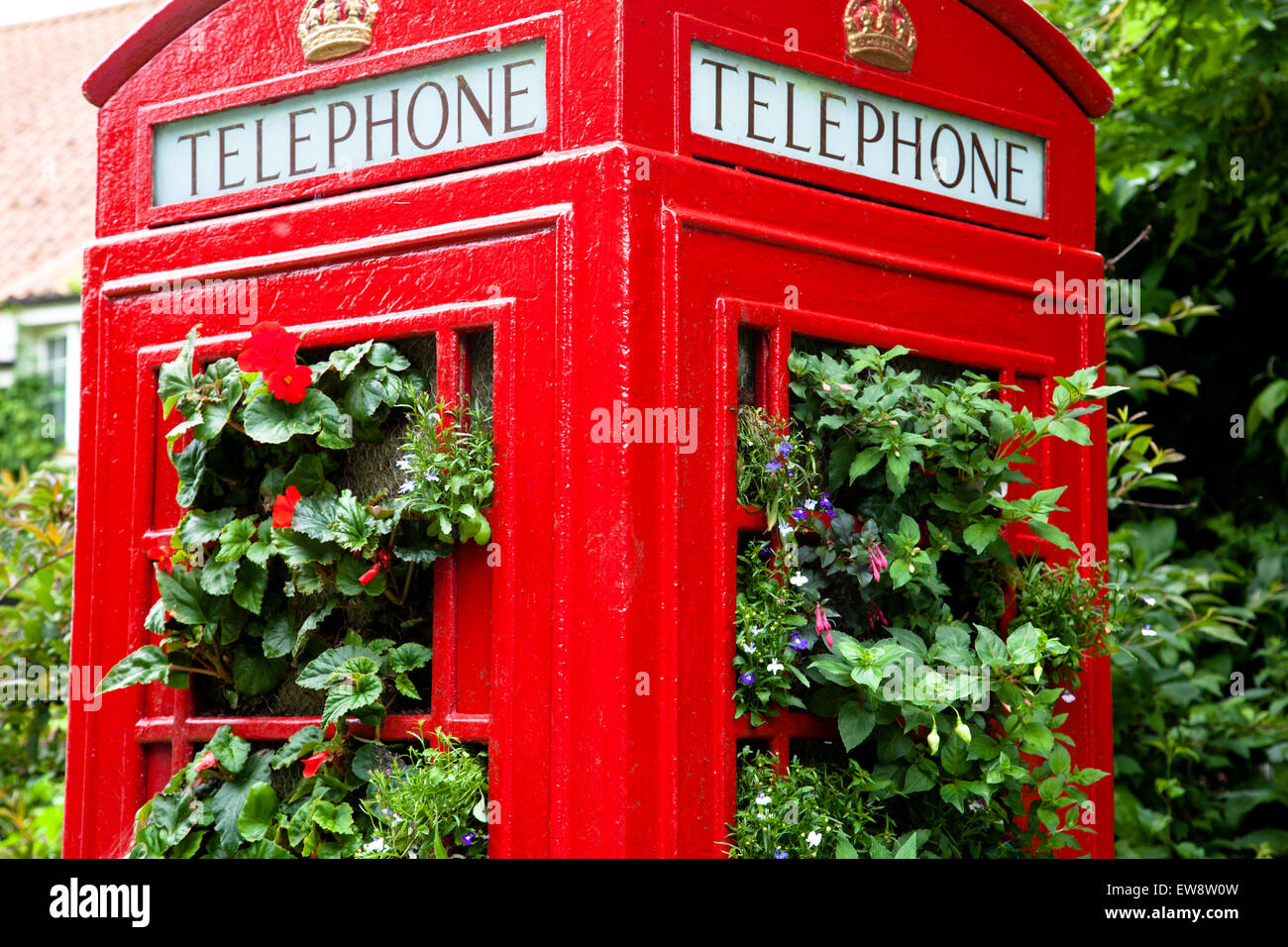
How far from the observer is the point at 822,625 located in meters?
2.86

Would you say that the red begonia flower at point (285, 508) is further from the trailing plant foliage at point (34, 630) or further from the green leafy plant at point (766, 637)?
the trailing plant foliage at point (34, 630)

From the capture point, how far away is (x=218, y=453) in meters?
3.15

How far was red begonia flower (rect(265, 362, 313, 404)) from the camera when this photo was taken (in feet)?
9.75

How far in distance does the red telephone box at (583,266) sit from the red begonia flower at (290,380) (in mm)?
171

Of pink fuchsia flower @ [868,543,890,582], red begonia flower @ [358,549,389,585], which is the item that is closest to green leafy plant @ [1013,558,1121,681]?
pink fuchsia flower @ [868,543,890,582]

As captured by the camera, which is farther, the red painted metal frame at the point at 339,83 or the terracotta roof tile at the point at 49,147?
the terracotta roof tile at the point at 49,147

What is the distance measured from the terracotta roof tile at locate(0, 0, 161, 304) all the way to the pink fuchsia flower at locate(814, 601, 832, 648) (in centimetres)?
1160

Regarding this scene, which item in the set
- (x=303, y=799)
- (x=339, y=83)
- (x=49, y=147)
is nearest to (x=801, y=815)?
(x=303, y=799)

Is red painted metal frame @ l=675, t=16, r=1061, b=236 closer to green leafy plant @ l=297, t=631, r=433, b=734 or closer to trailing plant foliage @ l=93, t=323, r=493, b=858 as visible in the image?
trailing plant foliage @ l=93, t=323, r=493, b=858

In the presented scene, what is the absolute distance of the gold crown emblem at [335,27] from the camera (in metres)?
3.18

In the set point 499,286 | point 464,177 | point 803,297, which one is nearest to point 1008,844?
point 803,297

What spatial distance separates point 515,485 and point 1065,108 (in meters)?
1.83

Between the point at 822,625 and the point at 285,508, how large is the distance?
3.61ft

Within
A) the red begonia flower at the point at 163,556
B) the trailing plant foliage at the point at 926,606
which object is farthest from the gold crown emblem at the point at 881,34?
the red begonia flower at the point at 163,556
